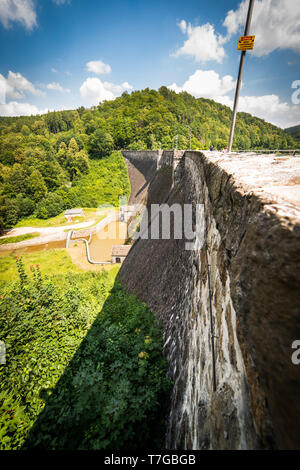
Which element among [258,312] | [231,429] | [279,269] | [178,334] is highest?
[279,269]

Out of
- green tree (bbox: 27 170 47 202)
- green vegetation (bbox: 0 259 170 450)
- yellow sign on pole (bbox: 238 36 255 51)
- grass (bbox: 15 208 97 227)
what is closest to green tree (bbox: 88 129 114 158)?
green tree (bbox: 27 170 47 202)

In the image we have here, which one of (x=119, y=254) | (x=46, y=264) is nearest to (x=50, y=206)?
(x=46, y=264)

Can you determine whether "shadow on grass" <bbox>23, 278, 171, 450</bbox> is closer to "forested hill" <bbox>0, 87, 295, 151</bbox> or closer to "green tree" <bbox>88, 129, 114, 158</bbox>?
"forested hill" <bbox>0, 87, 295, 151</bbox>

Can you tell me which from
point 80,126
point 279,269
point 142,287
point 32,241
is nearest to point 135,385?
point 279,269

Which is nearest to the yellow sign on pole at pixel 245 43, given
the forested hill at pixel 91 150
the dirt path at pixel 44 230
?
the forested hill at pixel 91 150

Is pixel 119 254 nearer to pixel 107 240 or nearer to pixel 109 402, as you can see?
pixel 107 240

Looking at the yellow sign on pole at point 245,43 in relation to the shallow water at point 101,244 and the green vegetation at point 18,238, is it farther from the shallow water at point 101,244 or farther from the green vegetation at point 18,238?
the green vegetation at point 18,238
